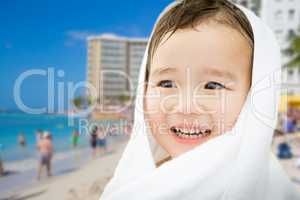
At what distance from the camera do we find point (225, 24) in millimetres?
1040

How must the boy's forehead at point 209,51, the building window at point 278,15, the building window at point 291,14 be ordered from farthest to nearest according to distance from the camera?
the building window at point 278,15 < the building window at point 291,14 < the boy's forehead at point 209,51

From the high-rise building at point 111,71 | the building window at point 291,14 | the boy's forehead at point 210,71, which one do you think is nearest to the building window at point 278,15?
the building window at point 291,14

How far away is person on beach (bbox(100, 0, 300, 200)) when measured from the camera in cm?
91

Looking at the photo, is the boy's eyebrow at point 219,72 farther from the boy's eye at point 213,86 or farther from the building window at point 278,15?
the building window at point 278,15

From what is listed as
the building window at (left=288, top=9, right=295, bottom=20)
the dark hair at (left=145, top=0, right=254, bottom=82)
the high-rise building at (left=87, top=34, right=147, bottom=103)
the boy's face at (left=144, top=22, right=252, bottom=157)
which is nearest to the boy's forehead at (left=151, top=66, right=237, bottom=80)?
the boy's face at (left=144, top=22, right=252, bottom=157)

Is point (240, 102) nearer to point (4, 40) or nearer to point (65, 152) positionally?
point (4, 40)

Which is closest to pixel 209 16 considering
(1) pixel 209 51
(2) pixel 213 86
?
(1) pixel 209 51

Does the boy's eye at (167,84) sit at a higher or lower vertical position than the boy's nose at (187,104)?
higher

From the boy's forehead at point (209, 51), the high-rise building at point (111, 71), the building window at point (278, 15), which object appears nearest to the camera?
the boy's forehead at point (209, 51)

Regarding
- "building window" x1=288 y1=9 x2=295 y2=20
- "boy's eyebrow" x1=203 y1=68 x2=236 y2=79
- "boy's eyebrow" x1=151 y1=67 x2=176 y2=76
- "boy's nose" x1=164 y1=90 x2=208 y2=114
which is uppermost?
"building window" x1=288 y1=9 x2=295 y2=20

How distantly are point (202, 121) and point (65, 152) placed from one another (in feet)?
22.0

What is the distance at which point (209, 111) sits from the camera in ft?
3.42

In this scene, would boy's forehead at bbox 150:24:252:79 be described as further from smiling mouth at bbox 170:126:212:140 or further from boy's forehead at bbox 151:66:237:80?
smiling mouth at bbox 170:126:212:140

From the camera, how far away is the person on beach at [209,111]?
0.91 metres
